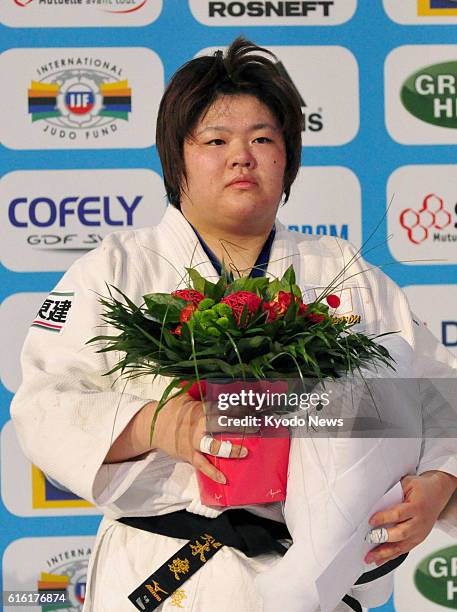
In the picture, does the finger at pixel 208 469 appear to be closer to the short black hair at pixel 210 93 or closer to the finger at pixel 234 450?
the finger at pixel 234 450

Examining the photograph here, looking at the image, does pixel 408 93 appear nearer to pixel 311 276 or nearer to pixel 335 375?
pixel 311 276

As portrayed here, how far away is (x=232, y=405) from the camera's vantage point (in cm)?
119

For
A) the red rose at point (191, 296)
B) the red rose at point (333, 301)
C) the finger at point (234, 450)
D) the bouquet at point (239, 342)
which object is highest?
Answer: the red rose at point (333, 301)

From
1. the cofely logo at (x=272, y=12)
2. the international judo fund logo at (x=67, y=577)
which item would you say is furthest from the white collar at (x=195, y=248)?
the international judo fund logo at (x=67, y=577)

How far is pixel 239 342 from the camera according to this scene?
3.84 ft

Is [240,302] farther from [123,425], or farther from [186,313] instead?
[123,425]

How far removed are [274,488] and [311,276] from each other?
1.47 feet

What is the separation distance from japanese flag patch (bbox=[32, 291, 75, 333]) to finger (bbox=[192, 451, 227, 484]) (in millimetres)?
335

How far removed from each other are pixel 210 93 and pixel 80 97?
37.0 inches

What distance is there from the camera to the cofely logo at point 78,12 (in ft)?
7.79

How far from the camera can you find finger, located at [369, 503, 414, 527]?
→ 4.12 ft

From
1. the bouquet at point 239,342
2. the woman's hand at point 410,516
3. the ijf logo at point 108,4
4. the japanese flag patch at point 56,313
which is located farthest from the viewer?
Result: the ijf logo at point 108,4

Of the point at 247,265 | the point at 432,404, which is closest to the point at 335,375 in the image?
the point at 432,404

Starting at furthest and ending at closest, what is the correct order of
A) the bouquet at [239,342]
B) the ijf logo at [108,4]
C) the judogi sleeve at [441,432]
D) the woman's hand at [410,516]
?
the ijf logo at [108,4] < the judogi sleeve at [441,432] < the woman's hand at [410,516] < the bouquet at [239,342]
